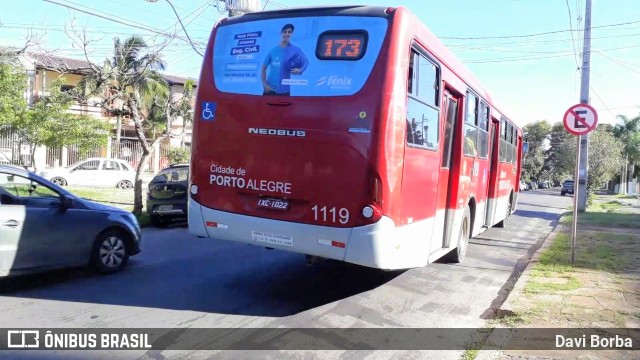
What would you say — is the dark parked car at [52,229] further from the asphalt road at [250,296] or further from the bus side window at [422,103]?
the bus side window at [422,103]

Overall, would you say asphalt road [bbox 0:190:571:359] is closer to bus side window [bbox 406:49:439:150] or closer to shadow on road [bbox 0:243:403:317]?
shadow on road [bbox 0:243:403:317]

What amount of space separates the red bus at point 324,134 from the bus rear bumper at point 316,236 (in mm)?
12

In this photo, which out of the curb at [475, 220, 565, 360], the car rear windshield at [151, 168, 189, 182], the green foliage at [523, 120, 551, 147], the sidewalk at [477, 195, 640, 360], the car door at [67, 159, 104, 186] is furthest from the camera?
the green foliage at [523, 120, 551, 147]

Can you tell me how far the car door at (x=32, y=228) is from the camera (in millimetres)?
5980

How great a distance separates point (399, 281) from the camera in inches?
294

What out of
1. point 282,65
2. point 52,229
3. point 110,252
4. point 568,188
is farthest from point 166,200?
point 568,188

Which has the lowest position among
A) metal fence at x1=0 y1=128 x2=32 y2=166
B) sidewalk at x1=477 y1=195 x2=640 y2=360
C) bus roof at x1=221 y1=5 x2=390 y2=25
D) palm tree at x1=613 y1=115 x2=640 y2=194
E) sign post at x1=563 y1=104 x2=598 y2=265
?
sidewalk at x1=477 y1=195 x2=640 y2=360

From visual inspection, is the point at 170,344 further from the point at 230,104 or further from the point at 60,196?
the point at 60,196

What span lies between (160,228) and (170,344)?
8239mm

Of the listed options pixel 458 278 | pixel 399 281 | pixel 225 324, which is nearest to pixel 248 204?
pixel 225 324

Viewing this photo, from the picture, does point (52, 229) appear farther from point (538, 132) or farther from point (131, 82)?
point (538, 132)

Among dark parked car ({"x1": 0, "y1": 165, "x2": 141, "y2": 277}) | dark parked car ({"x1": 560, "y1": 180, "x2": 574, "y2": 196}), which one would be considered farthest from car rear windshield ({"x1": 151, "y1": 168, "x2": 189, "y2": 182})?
dark parked car ({"x1": 560, "y1": 180, "x2": 574, "y2": 196})

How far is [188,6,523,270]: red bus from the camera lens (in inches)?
201

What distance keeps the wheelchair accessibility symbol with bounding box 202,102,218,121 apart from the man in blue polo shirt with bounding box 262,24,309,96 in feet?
2.44
